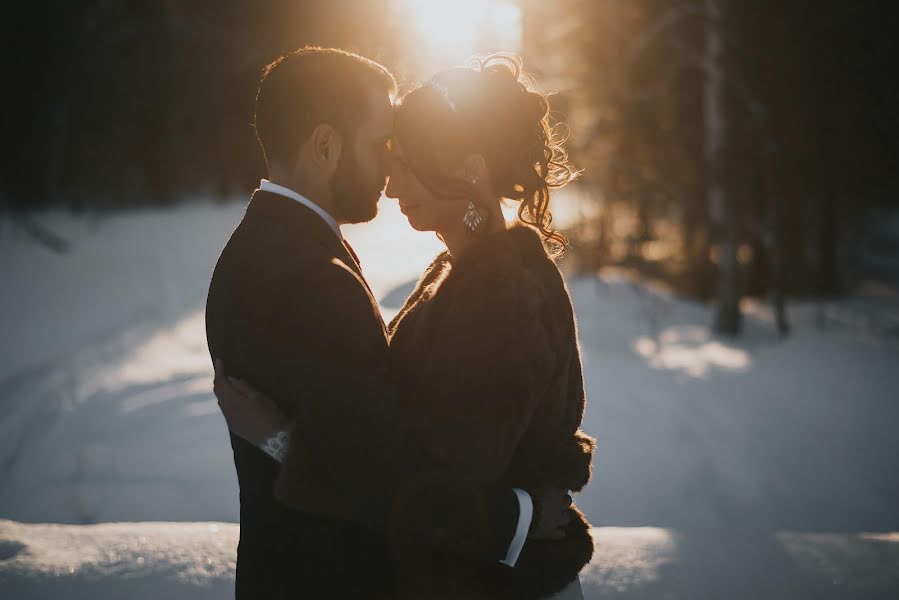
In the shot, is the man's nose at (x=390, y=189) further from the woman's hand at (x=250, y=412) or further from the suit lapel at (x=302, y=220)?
the woman's hand at (x=250, y=412)

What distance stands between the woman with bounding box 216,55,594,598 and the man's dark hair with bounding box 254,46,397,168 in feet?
0.50

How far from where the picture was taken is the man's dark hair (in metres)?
1.79

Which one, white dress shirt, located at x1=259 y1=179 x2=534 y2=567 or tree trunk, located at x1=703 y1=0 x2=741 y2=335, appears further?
tree trunk, located at x1=703 y1=0 x2=741 y2=335

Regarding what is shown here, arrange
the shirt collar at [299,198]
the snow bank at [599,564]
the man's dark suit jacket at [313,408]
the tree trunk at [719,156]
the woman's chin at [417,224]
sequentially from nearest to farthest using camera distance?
the man's dark suit jacket at [313,408]
the shirt collar at [299,198]
the woman's chin at [417,224]
the snow bank at [599,564]
the tree trunk at [719,156]

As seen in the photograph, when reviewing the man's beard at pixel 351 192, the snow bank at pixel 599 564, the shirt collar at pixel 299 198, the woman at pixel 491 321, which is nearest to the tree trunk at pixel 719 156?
the snow bank at pixel 599 564

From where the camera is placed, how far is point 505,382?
1594 millimetres

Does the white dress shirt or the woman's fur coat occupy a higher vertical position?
the woman's fur coat

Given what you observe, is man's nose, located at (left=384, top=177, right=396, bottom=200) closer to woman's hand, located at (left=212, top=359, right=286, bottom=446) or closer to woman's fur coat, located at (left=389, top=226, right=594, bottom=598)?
woman's fur coat, located at (left=389, top=226, right=594, bottom=598)

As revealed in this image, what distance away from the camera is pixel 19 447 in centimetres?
569

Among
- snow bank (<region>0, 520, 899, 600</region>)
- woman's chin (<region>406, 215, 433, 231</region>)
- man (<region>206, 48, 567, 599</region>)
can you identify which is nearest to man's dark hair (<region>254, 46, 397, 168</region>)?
man (<region>206, 48, 567, 599</region>)

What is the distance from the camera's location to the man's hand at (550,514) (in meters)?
1.73

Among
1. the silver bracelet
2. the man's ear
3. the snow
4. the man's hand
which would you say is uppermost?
the man's ear

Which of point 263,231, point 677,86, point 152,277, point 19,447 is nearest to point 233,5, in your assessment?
point 152,277

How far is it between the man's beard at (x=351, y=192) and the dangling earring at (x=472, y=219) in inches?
11.2
